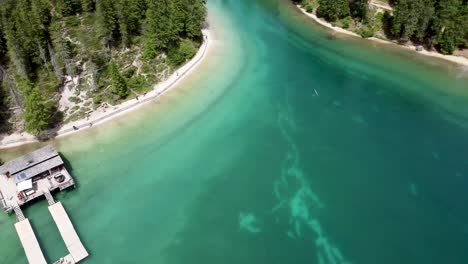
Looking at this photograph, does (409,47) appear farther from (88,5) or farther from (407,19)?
(88,5)

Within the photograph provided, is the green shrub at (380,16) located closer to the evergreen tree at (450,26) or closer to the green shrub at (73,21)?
the evergreen tree at (450,26)

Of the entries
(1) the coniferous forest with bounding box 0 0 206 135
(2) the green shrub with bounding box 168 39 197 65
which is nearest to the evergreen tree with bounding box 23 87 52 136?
(1) the coniferous forest with bounding box 0 0 206 135

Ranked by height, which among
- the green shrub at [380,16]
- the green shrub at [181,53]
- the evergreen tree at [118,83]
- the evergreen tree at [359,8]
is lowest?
the evergreen tree at [118,83]

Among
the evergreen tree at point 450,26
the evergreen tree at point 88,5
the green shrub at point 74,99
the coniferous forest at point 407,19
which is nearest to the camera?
the green shrub at point 74,99

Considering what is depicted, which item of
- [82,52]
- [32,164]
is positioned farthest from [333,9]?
[32,164]

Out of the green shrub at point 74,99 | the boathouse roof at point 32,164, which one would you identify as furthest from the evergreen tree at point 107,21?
the boathouse roof at point 32,164

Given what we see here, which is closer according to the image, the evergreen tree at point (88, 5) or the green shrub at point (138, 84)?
the green shrub at point (138, 84)

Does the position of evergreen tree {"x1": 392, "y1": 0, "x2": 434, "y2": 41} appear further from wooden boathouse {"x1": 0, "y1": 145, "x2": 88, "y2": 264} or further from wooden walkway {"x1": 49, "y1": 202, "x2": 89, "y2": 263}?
wooden walkway {"x1": 49, "y1": 202, "x2": 89, "y2": 263}

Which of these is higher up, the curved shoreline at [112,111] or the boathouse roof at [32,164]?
the curved shoreline at [112,111]
